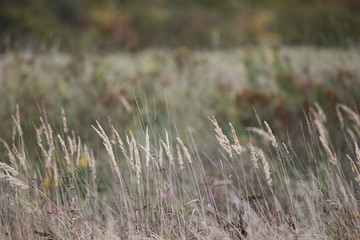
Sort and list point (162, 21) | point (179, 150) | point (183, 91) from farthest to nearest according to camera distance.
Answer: point (162, 21), point (183, 91), point (179, 150)

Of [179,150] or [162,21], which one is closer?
[179,150]

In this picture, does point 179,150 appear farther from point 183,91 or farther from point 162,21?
point 162,21

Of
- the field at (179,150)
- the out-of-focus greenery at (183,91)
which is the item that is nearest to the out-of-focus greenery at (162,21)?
the out-of-focus greenery at (183,91)

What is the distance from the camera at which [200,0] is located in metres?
26.7

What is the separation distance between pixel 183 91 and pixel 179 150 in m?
4.11


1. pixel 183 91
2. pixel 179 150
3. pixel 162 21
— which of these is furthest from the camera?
pixel 162 21

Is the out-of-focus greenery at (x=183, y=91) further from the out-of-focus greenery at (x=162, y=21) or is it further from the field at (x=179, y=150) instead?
the out-of-focus greenery at (x=162, y=21)

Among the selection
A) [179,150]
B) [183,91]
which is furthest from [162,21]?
[179,150]

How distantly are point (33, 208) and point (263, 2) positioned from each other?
25.4m

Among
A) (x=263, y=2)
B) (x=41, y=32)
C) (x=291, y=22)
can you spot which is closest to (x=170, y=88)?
(x=41, y=32)

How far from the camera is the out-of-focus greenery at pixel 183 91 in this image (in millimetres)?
4703

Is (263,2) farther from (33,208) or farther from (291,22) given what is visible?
(33,208)

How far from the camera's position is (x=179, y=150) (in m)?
2.24

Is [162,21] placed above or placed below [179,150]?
below
